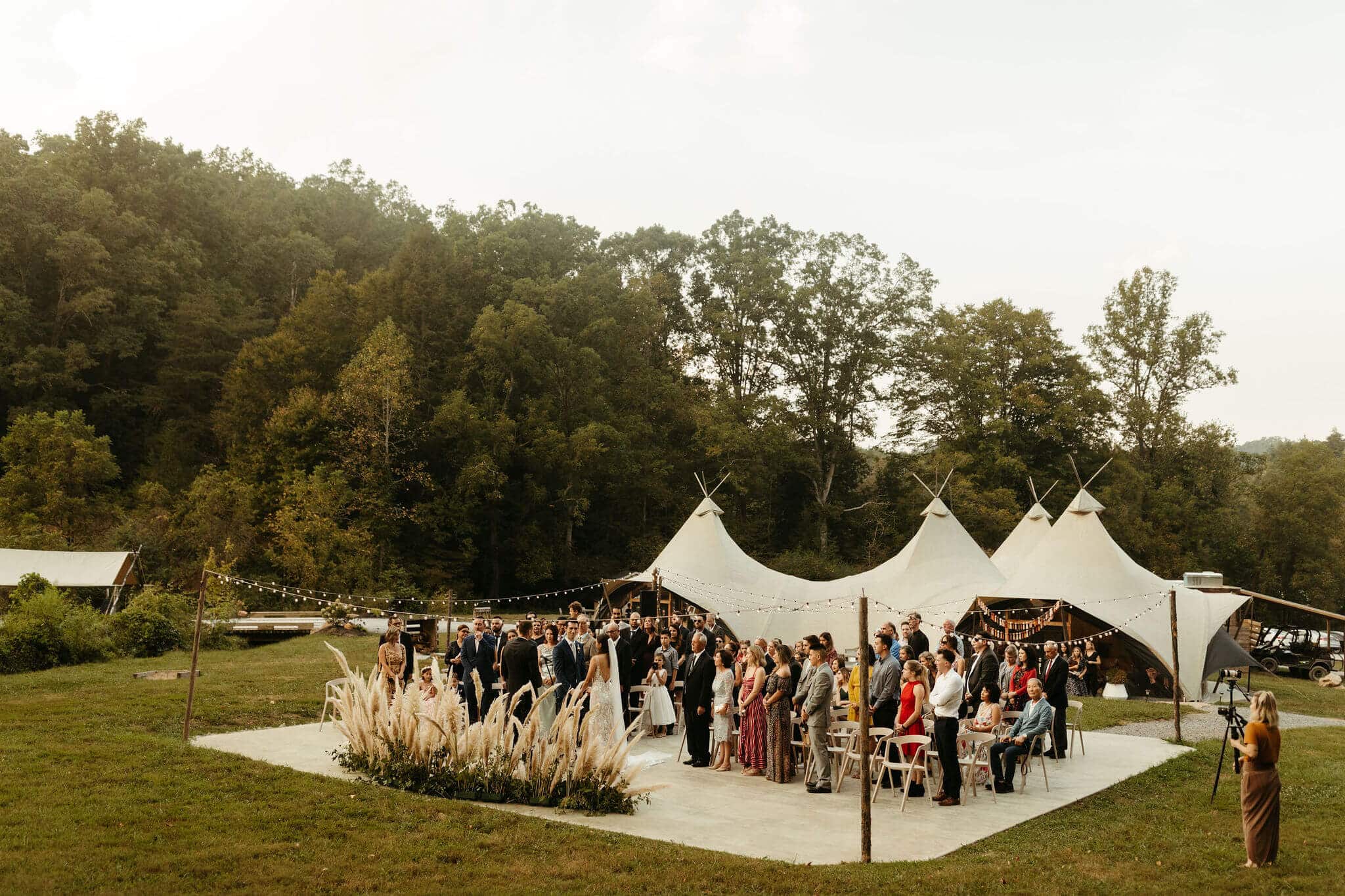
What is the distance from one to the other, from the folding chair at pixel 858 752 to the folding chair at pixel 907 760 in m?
0.08

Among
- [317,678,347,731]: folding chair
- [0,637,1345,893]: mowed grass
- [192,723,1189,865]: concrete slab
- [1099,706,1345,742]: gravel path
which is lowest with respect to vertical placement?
[1099,706,1345,742]: gravel path

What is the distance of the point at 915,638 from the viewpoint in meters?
11.7

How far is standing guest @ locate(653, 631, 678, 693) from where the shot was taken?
40.5ft

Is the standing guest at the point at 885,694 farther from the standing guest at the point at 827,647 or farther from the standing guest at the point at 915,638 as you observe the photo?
the standing guest at the point at 915,638

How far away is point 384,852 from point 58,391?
34.1 metres

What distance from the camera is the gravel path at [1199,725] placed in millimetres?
12664

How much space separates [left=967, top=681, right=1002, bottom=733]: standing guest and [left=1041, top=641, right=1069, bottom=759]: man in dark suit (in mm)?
678

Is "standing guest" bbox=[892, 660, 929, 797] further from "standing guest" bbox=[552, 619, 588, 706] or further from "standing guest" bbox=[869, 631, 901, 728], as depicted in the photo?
"standing guest" bbox=[552, 619, 588, 706]

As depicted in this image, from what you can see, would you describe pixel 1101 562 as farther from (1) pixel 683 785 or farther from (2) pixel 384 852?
(2) pixel 384 852

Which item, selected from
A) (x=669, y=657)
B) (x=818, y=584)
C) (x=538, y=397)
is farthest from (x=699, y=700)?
(x=538, y=397)

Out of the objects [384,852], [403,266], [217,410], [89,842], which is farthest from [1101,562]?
[217,410]

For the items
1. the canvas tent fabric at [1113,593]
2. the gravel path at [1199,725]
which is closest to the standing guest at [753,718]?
the gravel path at [1199,725]

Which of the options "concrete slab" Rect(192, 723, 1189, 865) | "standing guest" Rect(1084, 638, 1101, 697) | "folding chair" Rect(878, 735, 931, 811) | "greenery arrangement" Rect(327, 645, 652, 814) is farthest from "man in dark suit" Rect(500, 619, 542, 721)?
"standing guest" Rect(1084, 638, 1101, 697)

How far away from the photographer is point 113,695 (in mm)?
12148
